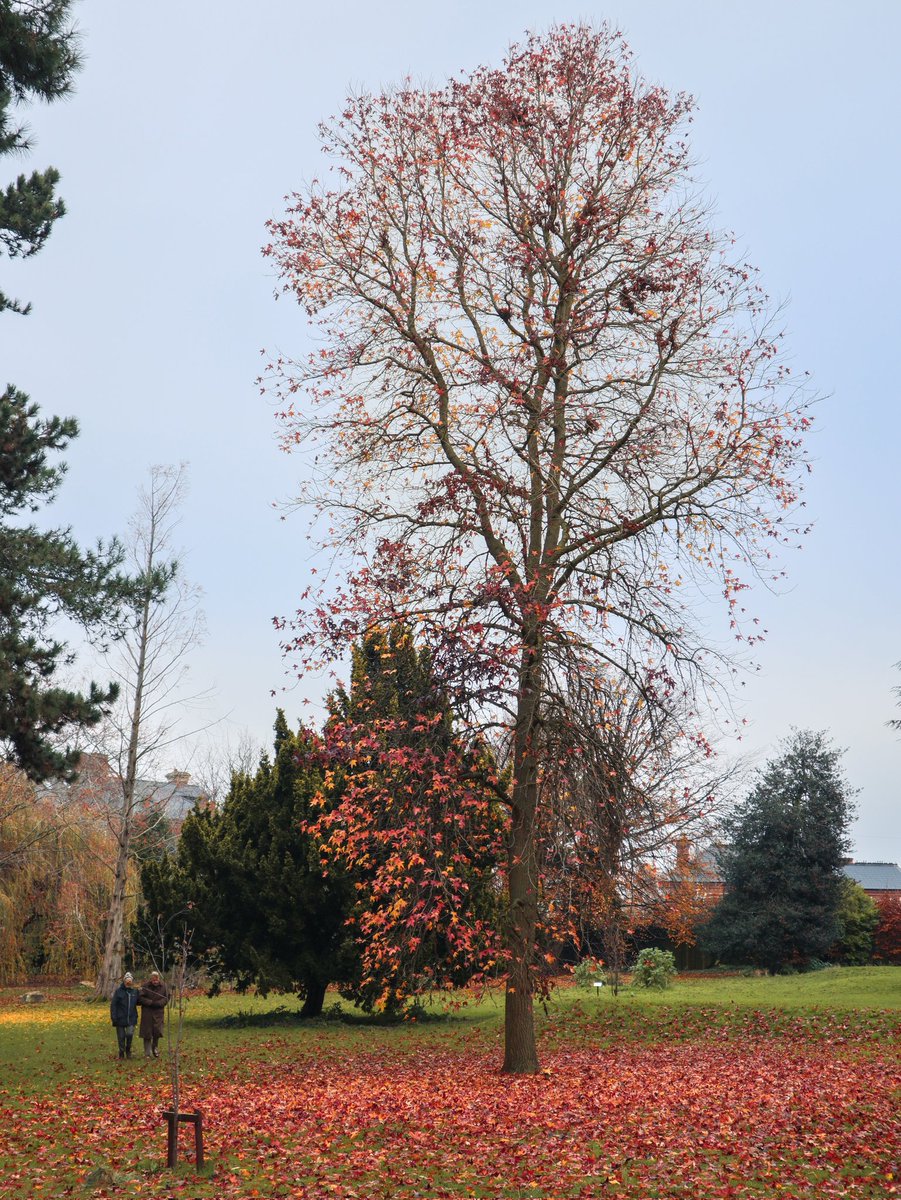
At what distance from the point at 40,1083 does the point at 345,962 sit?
318 inches

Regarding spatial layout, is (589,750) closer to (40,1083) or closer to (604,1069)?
(604,1069)

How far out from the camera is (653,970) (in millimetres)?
27312

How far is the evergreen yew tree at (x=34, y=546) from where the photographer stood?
14.7 meters

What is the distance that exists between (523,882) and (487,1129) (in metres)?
4.37

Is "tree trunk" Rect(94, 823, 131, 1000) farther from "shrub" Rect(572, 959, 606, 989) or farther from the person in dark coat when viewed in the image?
"shrub" Rect(572, 959, 606, 989)

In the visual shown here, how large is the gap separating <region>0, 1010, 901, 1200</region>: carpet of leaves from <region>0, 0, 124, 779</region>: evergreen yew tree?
4856 mm

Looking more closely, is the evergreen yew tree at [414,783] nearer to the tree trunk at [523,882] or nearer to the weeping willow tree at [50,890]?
the tree trunk at [523,882]

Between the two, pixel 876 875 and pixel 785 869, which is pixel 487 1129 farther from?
pixel 876 875

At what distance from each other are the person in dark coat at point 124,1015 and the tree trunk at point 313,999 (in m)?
6.07

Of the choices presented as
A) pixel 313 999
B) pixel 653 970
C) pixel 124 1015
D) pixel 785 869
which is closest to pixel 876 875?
pixel 785 869

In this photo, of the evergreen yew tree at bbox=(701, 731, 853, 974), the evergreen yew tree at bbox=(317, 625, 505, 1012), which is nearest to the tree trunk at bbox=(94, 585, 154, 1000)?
the evergreen yew tree at bbox=(317, 625, 505, 1012)

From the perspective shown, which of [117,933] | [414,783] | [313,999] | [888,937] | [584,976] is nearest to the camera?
[414,783]

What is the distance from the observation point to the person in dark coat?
673 inches

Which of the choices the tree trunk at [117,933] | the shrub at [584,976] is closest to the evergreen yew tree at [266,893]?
the tree trunk at [117,933]
